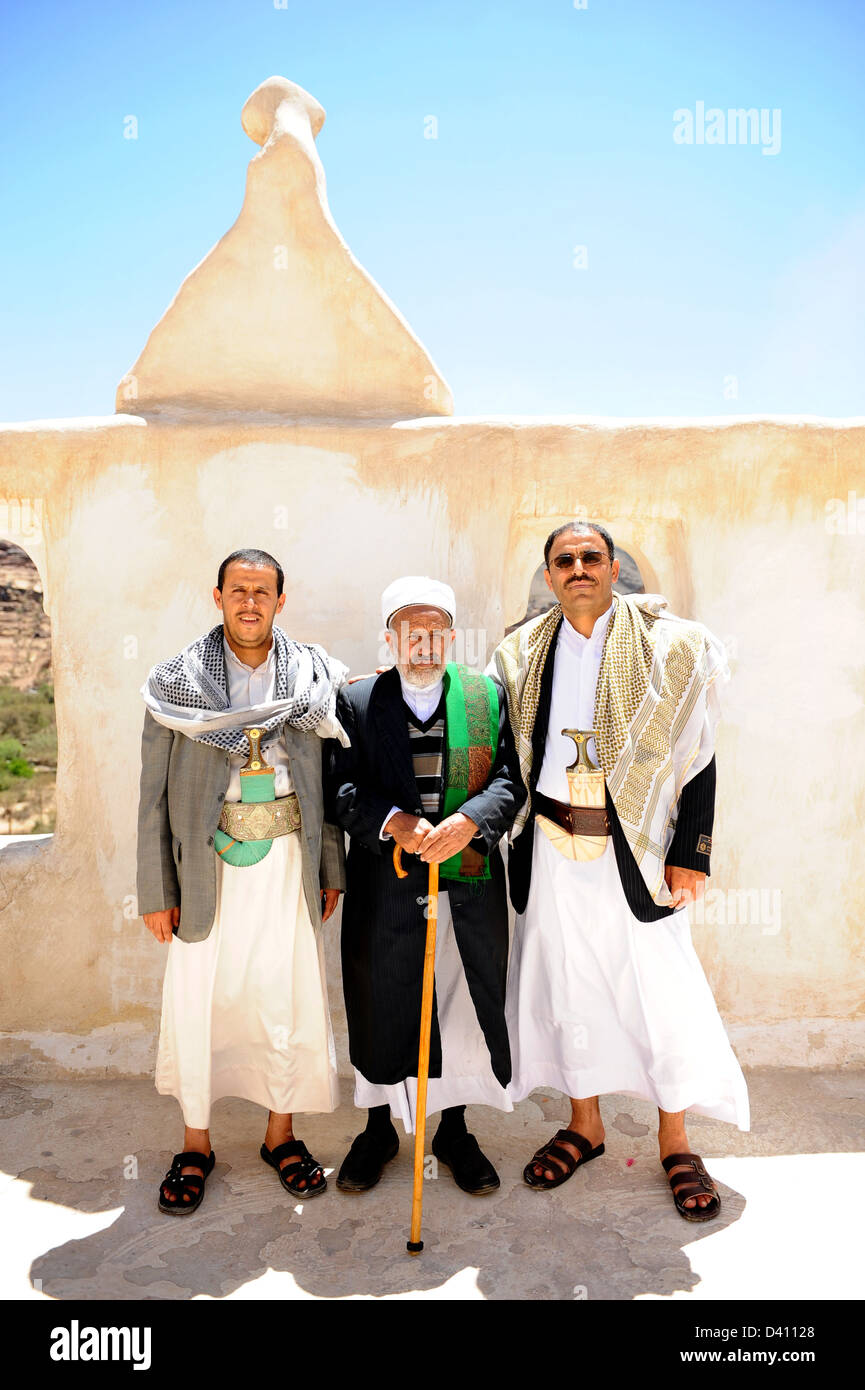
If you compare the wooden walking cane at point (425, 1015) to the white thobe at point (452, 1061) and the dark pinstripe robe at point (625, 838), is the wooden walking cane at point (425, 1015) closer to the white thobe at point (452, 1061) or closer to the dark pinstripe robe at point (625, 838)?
the white thobe at point (452, 1061)

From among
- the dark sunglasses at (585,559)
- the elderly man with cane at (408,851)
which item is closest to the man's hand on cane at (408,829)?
the elderly man with cane at (408,851)

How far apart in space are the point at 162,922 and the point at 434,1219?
1.22 meters

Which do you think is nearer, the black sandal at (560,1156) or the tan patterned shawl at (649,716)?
the tan patterned shawl at (649,716)

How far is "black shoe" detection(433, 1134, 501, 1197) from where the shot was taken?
2.96 meters

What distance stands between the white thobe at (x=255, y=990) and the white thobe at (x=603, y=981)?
0.70 m

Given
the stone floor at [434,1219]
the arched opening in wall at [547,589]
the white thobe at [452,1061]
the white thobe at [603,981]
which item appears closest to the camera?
the stone floor at [434,1219]

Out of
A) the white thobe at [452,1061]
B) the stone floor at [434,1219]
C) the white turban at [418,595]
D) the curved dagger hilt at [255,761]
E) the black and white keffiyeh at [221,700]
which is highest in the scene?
the white turban at [418,595]

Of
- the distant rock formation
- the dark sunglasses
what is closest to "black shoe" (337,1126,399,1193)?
the dark sunglasses

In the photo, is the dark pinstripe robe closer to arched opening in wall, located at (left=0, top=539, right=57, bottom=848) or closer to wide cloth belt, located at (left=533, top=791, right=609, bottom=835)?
wide cloth belt, located at (left=533, top=791, right=609, bottom=835)

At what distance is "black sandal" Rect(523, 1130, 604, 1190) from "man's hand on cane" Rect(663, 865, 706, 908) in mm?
906

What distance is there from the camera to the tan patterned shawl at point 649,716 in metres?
2.85

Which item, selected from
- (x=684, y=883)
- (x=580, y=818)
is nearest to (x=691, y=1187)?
(x=684, y=883)

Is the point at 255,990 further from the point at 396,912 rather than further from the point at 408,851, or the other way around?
the point at 408,851

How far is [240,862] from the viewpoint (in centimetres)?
287
